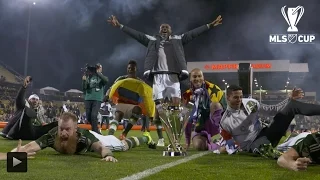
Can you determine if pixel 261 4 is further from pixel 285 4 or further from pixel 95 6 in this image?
pixel 95 6

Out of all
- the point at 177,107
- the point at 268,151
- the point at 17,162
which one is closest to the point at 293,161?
the point at 268,151

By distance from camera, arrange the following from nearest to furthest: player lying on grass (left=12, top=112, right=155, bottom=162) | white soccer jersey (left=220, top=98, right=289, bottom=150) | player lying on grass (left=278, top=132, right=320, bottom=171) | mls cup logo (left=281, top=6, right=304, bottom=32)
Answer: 1. player lying on grass (left=278, top=132, right=320, bottom=171)
2. player lying on grass (left=12, top=112, right=155, bottom=162)
3. white soccer jersey (left=220, top=98, right=289, bottom=150)
4. mls cup logo (left=281, top=6, right=304, bottom=32)

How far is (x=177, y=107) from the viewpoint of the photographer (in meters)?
5.54

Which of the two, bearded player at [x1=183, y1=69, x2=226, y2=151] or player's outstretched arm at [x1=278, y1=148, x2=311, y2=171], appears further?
bearded player at [x1=183, y1=69, x2=226, y2=151]

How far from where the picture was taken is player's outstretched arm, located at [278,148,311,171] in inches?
145

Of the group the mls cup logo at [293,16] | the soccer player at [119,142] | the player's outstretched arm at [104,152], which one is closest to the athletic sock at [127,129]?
the soccer player at [119,142]

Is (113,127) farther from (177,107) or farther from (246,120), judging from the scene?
(246,120)

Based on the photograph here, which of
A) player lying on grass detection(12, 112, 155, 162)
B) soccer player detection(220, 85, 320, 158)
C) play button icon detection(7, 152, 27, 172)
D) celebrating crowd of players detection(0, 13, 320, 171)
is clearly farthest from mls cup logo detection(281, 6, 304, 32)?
play button icon detection(7, 152, 27, 172)

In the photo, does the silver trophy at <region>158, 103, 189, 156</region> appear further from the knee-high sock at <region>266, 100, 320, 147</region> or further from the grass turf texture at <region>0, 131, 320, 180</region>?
the knee-high sock at <region>266, 100, 320, 147</region>

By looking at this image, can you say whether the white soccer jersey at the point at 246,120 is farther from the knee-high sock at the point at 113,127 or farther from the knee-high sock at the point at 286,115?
the knee-high sock at the point at 113,127

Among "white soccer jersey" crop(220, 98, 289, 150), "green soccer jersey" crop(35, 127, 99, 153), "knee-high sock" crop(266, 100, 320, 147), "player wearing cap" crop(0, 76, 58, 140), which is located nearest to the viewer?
"knee-high sock" crop(266, 100, 320, 147)

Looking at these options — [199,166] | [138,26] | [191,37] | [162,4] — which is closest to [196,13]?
[162,4]

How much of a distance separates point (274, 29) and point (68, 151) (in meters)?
44.9

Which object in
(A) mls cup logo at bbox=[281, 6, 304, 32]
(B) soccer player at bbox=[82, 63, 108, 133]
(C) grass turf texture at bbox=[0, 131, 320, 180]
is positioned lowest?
(C) grass turf texture at bbox=[0, 131, 320, 180]
